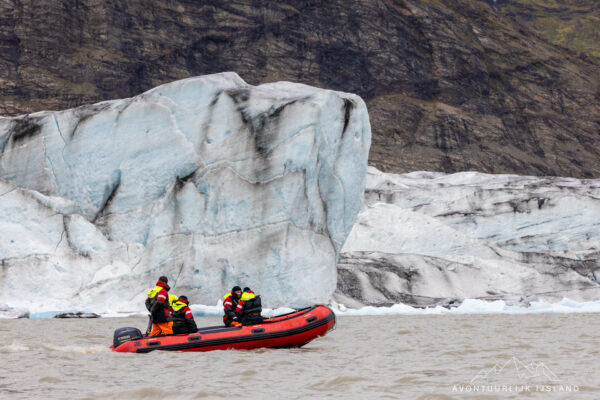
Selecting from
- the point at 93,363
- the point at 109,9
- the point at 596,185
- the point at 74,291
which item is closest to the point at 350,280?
the point at 74,291

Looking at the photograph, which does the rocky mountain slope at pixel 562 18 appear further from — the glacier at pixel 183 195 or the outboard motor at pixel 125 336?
the outboard motor at pixel 125 336

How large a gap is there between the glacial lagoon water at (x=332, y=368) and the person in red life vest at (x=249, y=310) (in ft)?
2.70

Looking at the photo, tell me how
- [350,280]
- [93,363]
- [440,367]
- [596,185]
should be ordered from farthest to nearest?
[596,185] < [350,280] < [93,363] < [440,367]

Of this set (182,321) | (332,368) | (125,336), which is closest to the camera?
(332,368)

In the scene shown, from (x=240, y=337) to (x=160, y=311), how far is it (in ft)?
4.37

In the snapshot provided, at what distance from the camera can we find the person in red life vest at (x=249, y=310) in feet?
38.4

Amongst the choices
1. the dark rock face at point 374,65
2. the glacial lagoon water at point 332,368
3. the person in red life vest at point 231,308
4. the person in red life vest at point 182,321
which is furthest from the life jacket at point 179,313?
the dark rock face at point 374,65

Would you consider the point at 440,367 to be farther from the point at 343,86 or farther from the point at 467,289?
the point at 343,86

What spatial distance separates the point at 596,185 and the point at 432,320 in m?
20.2

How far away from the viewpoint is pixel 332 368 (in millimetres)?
8922

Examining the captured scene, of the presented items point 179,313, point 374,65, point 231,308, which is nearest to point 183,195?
point 231,308

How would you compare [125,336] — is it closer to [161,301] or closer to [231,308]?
[161,301]

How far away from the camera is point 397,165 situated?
66.2 metres

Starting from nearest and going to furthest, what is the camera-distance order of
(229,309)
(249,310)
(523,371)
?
(523,371) < (249,310) < (229,309)
